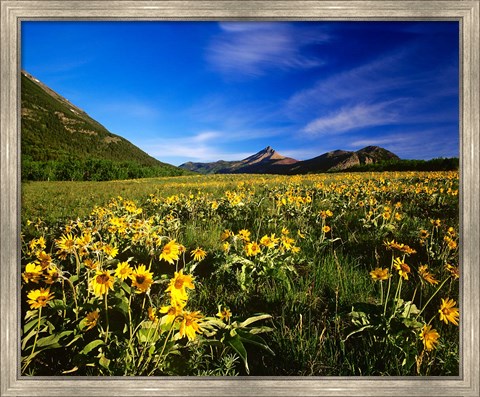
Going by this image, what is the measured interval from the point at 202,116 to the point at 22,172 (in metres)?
1.03

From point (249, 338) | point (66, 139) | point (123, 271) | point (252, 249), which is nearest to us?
point (123, 271)

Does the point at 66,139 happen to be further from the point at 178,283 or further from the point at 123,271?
the point at 178,283

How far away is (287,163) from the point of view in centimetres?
189

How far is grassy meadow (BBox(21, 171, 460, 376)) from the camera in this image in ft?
4.14

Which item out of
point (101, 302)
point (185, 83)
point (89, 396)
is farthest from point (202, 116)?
point (89, 396)

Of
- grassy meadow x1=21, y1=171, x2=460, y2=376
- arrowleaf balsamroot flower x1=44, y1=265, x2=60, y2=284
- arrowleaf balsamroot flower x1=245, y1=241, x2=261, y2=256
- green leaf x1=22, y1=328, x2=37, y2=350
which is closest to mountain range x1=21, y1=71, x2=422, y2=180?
grassy meadow x1=21, y1=171, x2=460, y2=376

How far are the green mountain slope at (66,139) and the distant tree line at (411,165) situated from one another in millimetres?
1188

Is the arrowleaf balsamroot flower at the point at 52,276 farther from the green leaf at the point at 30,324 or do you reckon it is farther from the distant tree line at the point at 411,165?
the distant tree line at the point at 411,165

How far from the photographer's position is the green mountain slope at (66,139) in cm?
162

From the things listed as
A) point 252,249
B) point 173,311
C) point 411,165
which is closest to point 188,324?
point 173,311

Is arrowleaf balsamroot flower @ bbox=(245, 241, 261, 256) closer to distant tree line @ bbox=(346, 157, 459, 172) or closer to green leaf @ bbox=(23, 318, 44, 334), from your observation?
distant tree line @ bbox=(346, 157, 459, 172)

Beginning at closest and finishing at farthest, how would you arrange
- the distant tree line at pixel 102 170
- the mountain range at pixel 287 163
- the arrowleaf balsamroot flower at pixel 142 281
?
the arrowleaf balsamroot flower at pixel 142 281, the mountain range at pixel 287 163, the distant tree line at pixel 102 170

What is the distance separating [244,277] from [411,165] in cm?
123

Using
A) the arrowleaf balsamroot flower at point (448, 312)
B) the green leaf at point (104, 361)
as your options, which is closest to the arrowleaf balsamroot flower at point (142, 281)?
the green leaf at point (104, 361)
